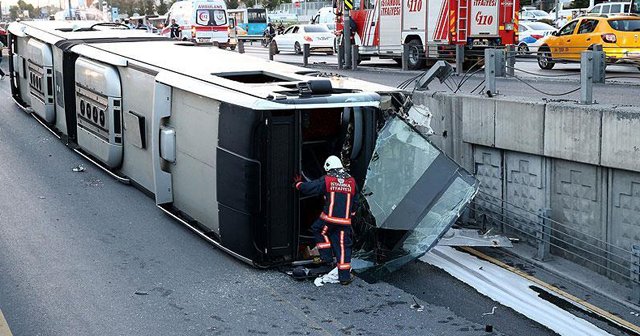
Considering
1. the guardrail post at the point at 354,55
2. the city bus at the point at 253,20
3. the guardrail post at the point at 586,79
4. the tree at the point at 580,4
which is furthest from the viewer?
the tree at the point at 580,4

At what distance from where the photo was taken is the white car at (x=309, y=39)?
3819 cm

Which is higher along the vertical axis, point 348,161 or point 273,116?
point 273,116

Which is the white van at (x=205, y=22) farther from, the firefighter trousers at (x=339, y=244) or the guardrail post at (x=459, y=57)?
the firefighter trousers at (x=339, y=244)

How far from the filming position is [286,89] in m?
10.1

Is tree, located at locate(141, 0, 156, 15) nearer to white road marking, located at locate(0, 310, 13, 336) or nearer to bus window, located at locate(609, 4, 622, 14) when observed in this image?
bus window, located at locate(609, 4, 622, 14)

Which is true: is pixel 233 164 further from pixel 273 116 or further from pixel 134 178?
pixel 134 178

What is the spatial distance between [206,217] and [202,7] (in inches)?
1138

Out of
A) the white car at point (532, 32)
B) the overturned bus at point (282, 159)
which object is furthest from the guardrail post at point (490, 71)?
the white car at point (532, 32)

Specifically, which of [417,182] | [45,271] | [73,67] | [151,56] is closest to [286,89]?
[417,182]

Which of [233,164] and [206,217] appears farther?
[206,217]

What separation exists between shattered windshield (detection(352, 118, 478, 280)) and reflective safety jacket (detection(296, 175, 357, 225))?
→ 79cm

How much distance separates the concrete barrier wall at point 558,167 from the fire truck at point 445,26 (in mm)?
10704

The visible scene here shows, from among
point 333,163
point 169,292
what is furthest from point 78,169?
point 333,163

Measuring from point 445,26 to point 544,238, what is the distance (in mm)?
14332
